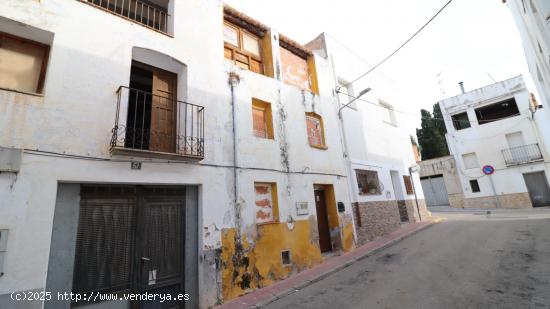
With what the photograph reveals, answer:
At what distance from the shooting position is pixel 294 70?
32.7ft

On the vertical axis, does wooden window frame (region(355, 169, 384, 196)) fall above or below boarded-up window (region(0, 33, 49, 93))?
below

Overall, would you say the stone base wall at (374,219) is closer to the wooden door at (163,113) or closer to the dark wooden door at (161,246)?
the dark wooden door at (161,246)

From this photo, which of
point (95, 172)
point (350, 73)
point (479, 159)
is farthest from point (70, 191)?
point (479, 159)

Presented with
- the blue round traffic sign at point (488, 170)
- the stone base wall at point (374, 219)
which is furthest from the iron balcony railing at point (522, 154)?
the stone base wall at point (374, 219)

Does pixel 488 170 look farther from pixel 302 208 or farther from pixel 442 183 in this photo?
pixel 302 208

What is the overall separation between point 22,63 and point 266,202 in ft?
19.5

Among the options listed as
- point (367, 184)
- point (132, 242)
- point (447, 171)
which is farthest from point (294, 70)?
point (447, 171)

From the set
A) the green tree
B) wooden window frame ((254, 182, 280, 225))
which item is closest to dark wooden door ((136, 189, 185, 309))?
wooden window frame ((254, 182, 280, 225))

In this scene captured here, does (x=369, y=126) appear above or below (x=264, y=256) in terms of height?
above

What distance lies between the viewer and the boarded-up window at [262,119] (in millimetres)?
8008

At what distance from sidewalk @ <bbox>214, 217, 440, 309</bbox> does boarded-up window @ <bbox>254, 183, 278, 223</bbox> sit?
65.1 inches

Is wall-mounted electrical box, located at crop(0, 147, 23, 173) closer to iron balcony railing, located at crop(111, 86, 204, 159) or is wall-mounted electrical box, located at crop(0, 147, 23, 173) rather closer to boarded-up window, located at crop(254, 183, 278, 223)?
iron balcony railing, located at crop(111, 86, 204, 159)

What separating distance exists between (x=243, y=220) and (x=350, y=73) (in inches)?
361

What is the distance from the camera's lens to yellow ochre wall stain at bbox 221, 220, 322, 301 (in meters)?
5.99
